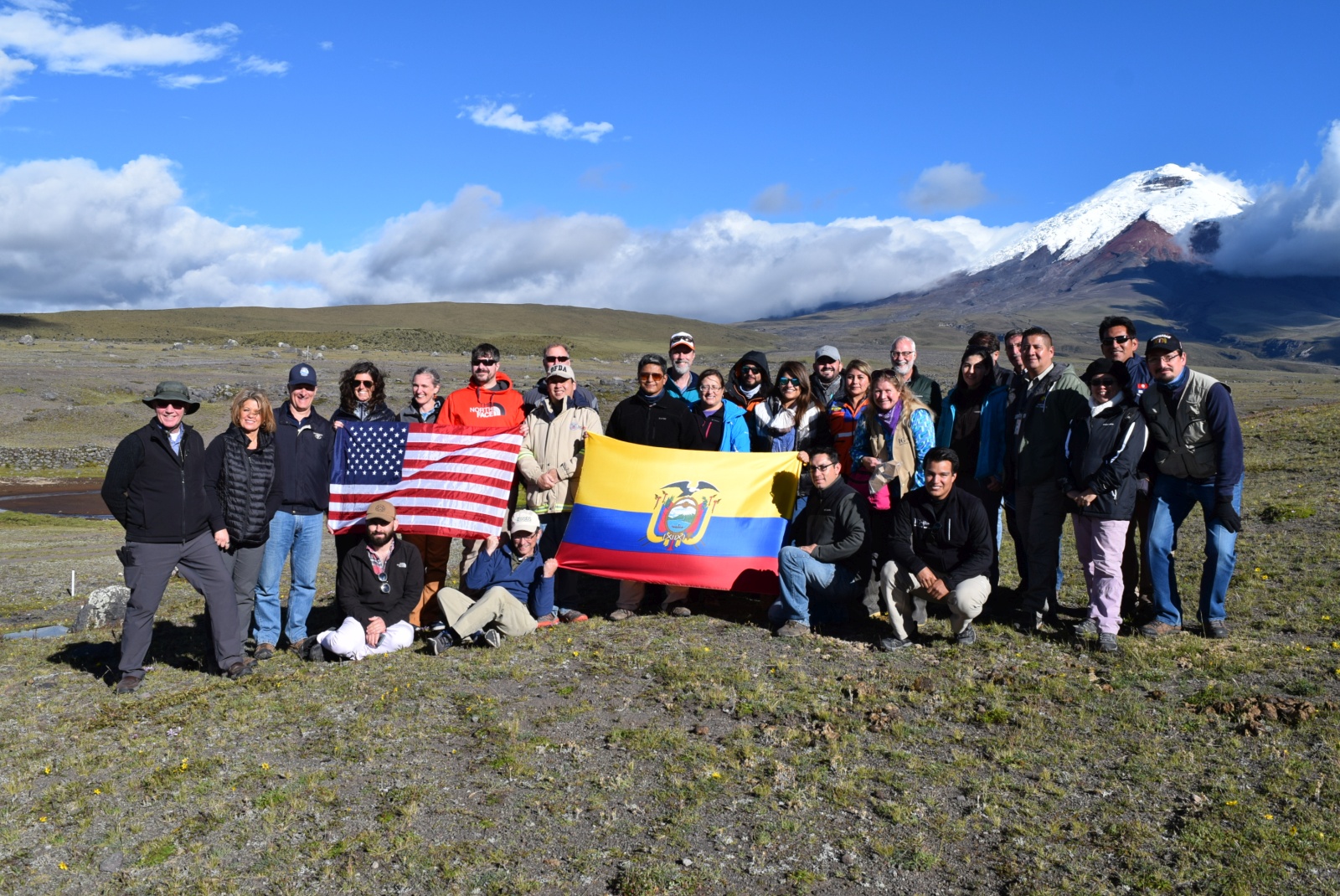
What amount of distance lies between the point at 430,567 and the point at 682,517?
124 inches

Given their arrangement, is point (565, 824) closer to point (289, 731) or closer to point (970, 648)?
point (289, 731)

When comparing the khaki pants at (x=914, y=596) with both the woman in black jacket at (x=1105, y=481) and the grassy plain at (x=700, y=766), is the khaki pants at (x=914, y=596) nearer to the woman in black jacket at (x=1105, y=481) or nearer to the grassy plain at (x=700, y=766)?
the grassy plain at (x=700, y=766)

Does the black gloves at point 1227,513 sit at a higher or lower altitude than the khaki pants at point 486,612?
higher

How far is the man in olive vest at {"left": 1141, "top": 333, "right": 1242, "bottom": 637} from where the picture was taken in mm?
9289

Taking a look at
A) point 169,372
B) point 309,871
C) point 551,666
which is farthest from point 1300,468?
point 169,372

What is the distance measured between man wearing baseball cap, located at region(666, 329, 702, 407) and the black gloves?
5.66 meters

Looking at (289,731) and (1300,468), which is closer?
(289,731)

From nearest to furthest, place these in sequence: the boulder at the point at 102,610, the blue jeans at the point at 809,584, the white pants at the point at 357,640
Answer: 1. the white pants at the point at 357,640
2. the blue jeans at the point at 809,584
3. the boulder at the point at 102,610

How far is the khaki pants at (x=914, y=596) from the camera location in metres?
9.62

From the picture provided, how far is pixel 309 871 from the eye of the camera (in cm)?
609

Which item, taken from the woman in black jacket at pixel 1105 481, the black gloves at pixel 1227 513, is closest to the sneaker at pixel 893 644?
the woman in black jacket at pixel 1105 481

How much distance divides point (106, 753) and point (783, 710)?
5.78m

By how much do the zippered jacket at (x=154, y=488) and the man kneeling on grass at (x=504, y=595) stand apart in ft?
8.98

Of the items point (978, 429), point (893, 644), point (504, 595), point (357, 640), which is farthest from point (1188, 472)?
point (357, 640)
